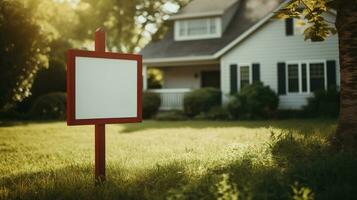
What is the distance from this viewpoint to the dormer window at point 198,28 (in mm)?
25984

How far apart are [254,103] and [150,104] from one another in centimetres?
591

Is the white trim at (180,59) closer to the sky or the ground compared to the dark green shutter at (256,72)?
closer to the sky

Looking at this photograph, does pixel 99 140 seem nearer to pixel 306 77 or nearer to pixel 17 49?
pixel 17 49

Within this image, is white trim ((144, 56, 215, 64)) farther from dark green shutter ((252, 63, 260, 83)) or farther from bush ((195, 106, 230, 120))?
bush ((195, 106, 230, 120))

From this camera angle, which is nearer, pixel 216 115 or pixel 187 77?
pixel 216 115

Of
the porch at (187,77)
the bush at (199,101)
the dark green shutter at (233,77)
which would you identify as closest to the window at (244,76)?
the dark green shutter at (233,77)

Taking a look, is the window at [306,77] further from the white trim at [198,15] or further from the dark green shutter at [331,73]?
the white trim at [198,15]

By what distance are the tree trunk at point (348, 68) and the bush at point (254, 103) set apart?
38.3 ft

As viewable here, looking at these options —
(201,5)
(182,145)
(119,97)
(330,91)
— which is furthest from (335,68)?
(119,97)

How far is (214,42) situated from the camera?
25.3 metres

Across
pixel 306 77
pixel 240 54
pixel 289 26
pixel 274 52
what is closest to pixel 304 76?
pixel 306 77

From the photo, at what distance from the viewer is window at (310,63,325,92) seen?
67.3ft

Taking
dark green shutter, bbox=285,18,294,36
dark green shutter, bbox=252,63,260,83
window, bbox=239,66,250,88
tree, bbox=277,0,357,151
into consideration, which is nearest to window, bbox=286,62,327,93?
dark green shutter, bbox=252,63,260,83

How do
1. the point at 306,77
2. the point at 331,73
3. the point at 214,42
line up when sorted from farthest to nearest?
the point at 214,42 < the point at 306,77 < the point at 331,73
